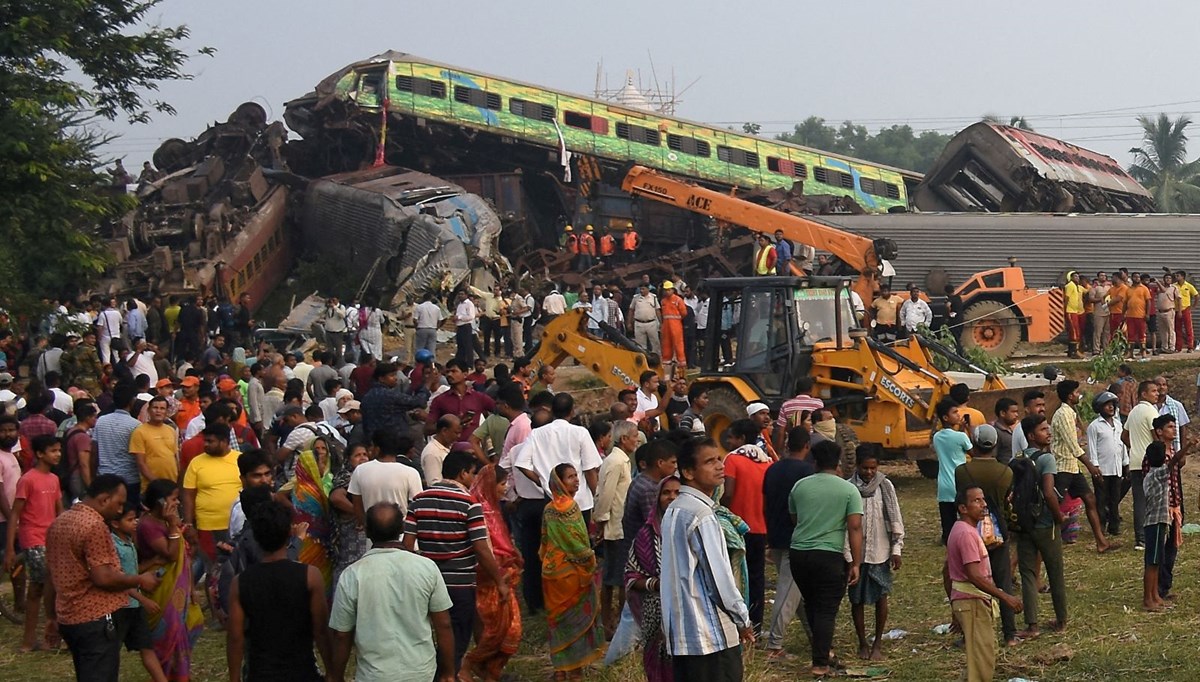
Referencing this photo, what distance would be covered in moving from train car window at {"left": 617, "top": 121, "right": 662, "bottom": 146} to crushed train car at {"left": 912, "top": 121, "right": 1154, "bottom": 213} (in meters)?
6.57

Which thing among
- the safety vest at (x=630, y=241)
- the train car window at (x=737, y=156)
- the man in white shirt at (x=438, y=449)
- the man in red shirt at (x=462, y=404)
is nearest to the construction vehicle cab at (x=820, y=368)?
the man in red shirt at (x=462, y=404)

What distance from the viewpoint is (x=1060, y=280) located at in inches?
1165

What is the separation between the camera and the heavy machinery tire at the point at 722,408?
16.1 m

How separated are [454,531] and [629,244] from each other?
24747 millimetres

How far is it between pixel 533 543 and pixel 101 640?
3686 millimetres

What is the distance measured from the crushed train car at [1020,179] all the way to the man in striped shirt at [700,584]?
92.9 feet

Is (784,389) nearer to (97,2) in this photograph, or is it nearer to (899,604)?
(899,604)

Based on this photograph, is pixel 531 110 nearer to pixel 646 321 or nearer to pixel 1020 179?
pixel 1020 179

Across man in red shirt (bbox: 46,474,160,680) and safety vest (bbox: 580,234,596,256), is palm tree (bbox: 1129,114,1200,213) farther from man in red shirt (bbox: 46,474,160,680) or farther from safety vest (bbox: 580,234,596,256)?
man in red shirt (bbox: 46,474,160,680)

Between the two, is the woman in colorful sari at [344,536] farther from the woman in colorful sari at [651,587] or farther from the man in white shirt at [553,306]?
the man in white shirt at [553,306]

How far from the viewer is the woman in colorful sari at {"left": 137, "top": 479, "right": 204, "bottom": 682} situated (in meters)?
7.94

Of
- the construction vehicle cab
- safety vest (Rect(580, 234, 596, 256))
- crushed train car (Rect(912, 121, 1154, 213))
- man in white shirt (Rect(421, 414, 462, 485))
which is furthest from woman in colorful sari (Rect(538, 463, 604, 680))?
crushed train car (Rect(912, 121, 1154, 213))

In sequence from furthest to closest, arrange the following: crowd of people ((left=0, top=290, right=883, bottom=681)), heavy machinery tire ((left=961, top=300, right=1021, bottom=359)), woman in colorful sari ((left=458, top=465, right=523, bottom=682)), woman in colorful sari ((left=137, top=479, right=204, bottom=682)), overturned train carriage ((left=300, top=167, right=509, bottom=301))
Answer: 1. overturned train carriage ((left=300, top=167, right=509, bottom=301))
2. heavy machinery tire ((left=961, top=300, right=1021, bottom=359))
3. woman in colorful sari ((left=458, top=465, right=523, bottom=682))
4. woman in colorful sari ((left=137, top=479, right=204, bottom=682))
5. crowd of people ((left=0, top=290, right=883, bottom=681))

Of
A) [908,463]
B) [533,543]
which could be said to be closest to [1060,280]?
[908,463]
